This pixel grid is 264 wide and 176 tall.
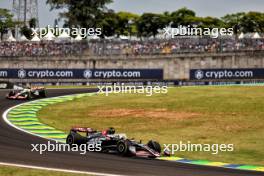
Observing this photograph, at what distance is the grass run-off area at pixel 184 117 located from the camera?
24.3 meters

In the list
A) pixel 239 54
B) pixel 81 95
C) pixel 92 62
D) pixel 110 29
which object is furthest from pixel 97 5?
pixel 110 29

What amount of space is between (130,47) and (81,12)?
10.7 metres

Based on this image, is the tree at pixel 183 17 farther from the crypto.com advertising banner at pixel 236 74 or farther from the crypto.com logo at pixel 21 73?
the crypto.com logo at pixel 21 73

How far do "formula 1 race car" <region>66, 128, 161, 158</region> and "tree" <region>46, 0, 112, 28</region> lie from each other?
51073 mm

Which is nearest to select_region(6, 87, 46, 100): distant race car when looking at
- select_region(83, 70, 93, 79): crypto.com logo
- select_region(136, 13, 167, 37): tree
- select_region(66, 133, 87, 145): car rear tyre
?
select_region(83, 70, 93, 79): crypto.com logo

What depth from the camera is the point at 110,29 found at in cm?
10931

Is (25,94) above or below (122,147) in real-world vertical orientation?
above

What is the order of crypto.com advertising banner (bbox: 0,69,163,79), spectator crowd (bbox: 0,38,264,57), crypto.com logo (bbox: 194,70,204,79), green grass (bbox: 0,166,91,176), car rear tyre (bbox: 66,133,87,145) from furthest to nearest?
spectator crowd (bbox: 0,38,264,57), crypto.com logo (bbox: 194,70,204,79), crypto.com advertising banner (bbox: 0,69,163,79), car rear tyre (bbox: 66,133,87,145), green grass (bbox: 0,166,91,176)

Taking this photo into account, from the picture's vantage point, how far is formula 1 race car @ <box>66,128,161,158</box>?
1973cm

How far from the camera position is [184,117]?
31.9m

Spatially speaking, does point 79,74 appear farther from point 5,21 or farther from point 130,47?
point 5,21

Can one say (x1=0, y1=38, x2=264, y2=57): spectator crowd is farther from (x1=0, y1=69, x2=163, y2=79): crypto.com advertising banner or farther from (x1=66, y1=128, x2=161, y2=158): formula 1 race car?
(x1=66, y1=128, x2=161, y2=158): formula 1 race car

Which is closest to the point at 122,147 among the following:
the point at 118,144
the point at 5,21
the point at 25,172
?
the point at 118,144

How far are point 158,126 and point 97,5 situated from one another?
152 ft
